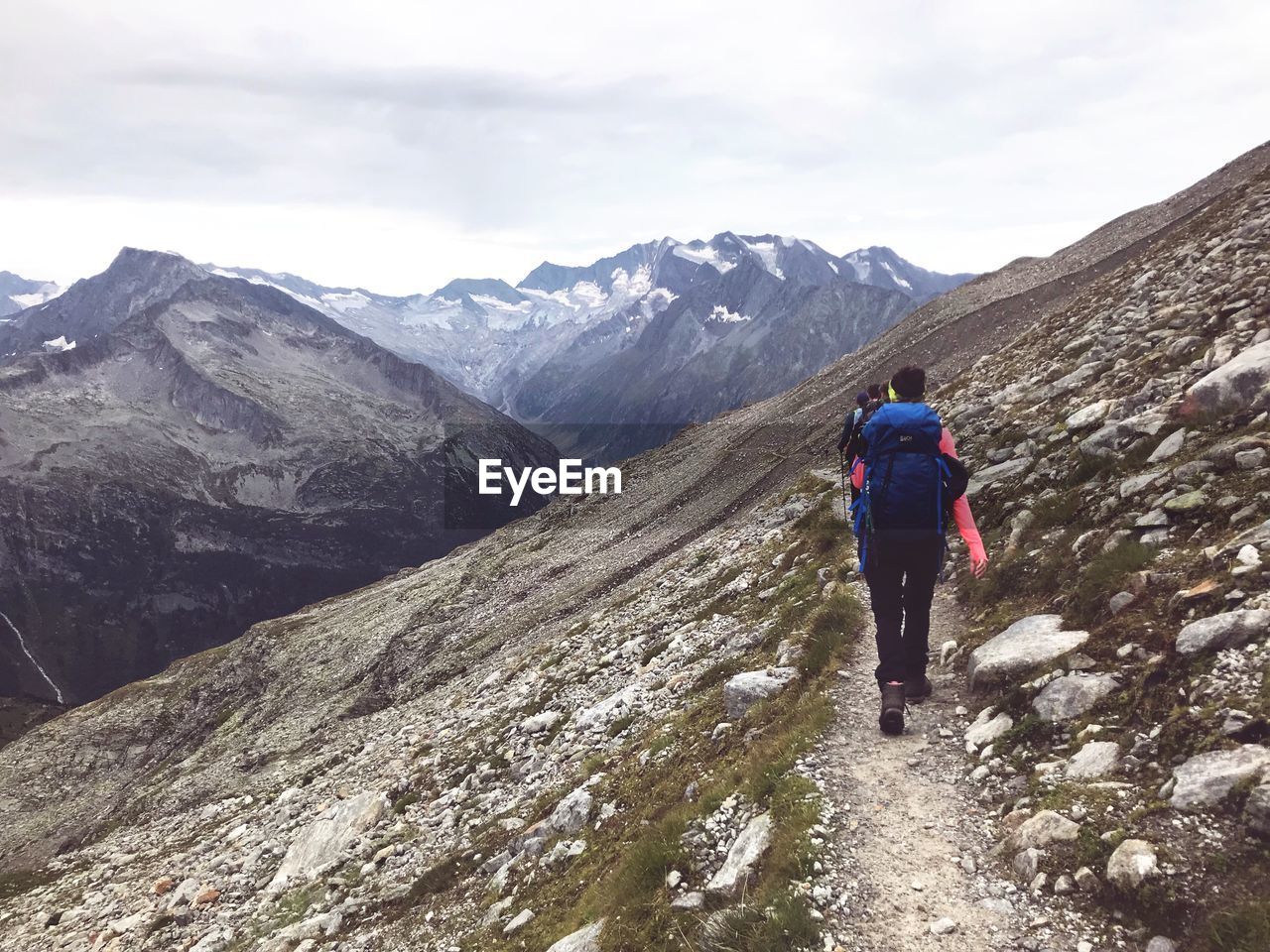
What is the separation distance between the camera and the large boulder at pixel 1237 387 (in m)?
10.7

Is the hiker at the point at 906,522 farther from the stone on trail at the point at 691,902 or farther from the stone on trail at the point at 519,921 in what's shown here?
the stone on trail at the point at 519,921

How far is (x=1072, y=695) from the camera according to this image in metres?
7.88

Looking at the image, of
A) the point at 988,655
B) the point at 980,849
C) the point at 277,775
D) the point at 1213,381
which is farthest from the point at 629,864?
the point at 277,775

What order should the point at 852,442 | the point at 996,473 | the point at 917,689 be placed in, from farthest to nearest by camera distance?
the point at 996,473, the point at 852,442, the point at 917,689

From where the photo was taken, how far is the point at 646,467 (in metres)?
78.9

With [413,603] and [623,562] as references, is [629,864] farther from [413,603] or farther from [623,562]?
[413,603]

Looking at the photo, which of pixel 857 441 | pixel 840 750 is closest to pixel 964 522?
pixel 857 441

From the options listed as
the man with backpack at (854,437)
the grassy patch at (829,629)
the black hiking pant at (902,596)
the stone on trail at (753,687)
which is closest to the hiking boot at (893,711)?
the black hiking pant at (902,596)

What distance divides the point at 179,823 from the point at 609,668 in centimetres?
2831

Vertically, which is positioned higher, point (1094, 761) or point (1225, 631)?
point (1225, 631)

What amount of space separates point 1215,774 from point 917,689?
4.19m

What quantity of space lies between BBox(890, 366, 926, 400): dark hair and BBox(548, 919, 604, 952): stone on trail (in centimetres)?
801

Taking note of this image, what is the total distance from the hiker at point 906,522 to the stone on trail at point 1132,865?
3676 millimetres

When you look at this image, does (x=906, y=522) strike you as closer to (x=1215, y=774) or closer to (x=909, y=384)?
(x=909, y=384)
